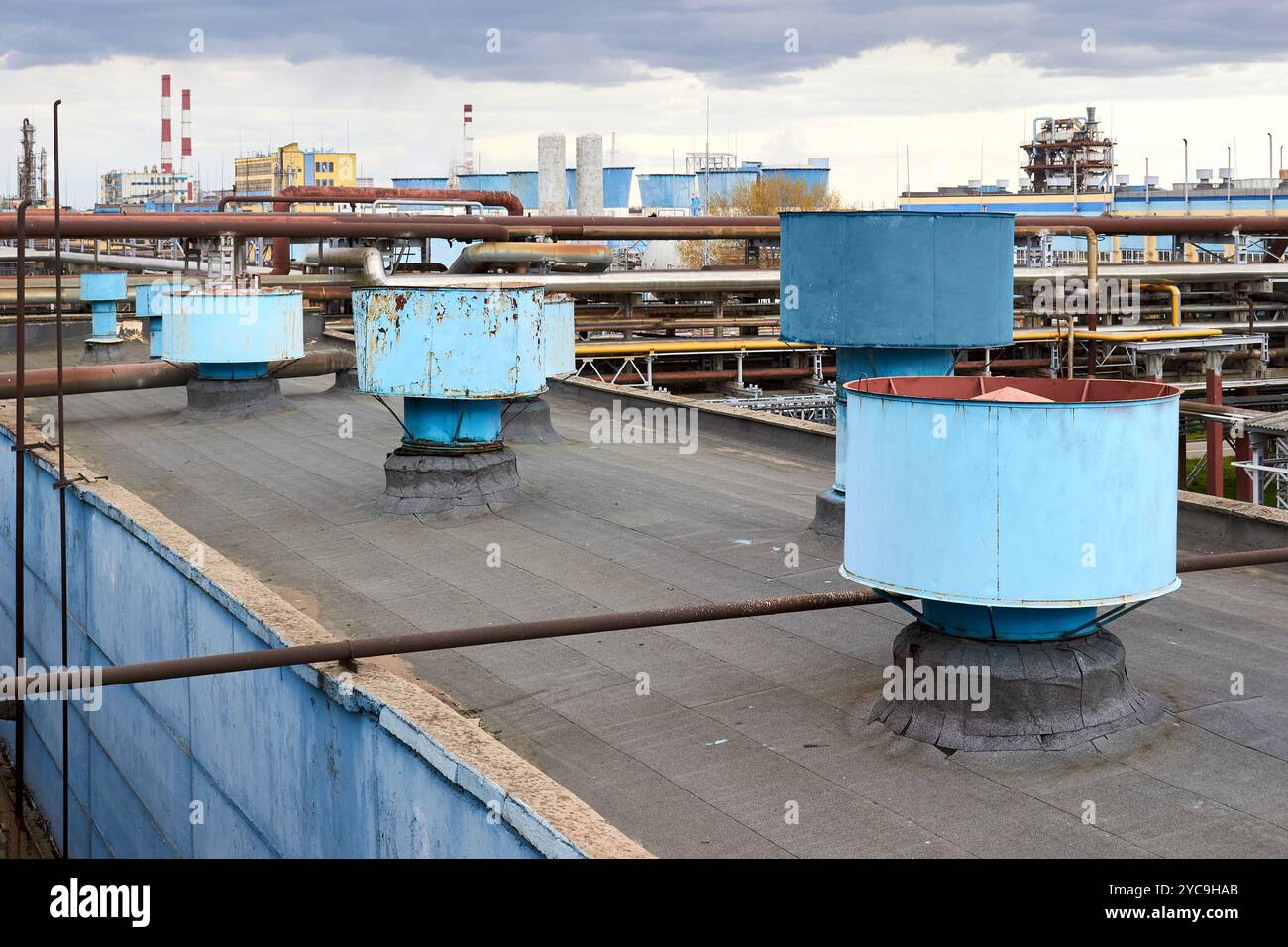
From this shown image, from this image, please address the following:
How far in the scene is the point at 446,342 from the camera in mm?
9945

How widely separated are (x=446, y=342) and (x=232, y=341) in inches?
226

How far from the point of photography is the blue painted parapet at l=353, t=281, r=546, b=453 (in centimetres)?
992

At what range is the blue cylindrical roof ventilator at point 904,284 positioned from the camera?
8.45 m

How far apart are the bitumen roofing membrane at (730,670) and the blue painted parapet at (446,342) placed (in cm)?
93

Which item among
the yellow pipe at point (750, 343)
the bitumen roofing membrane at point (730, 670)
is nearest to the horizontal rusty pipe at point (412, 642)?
the bitumen roofing membrane at point (730, 670)

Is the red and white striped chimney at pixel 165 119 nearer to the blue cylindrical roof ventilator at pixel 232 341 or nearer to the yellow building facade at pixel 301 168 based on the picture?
the yellow building facade at pixel 301 168

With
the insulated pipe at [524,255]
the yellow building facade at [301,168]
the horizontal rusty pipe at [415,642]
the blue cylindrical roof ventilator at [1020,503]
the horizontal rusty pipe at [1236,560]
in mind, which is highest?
the yellow building facade at [301,168]

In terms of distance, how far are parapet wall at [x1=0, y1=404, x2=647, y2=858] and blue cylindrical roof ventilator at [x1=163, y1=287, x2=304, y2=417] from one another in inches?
81.5

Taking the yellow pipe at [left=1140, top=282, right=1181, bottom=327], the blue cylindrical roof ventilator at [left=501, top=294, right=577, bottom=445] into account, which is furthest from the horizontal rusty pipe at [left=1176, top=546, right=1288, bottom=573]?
the yellow pipe at [left=1140, top=282, right=1181, bottom=327]

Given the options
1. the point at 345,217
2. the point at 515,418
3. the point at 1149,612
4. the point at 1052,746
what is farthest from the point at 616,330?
the point at 1052,746

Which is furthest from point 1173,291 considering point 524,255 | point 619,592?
point 619,592

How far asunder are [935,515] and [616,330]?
2508 cm

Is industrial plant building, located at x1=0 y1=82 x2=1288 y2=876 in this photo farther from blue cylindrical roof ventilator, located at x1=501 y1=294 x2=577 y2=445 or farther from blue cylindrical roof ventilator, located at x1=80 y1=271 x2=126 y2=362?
blue cylindrical roof ventilator, located at x1=80 y1=271 x2=126 y2=362

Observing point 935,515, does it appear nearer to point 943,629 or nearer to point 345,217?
point 943,629
